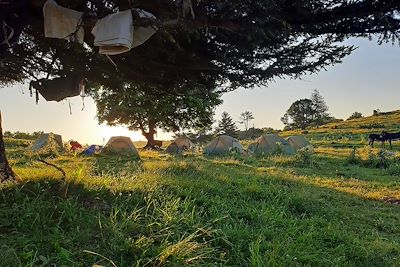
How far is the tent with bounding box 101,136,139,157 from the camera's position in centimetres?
2025

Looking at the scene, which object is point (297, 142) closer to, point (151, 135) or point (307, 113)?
point (151, 135)

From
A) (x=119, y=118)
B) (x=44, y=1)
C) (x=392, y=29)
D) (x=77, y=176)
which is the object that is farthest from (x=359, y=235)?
(x=119, y=118)

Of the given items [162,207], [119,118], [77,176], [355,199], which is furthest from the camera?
[119,118]

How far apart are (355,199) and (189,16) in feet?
20.7

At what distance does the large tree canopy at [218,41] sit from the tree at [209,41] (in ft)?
0.04

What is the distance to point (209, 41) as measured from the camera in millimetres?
6602

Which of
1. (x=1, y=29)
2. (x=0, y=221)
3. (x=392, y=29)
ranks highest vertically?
(x=1, y=29)

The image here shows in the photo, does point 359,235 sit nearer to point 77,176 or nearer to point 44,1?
point 77,176

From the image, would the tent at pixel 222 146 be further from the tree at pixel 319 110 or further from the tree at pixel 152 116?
the tree at pixel 319 110

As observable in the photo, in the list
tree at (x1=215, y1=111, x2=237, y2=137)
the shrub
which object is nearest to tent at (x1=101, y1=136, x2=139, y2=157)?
the shrub

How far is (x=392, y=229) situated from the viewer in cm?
663

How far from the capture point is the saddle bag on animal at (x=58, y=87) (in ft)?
23.1

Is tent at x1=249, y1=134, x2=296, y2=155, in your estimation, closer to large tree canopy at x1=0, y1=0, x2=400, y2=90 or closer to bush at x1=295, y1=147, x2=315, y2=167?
bush at x1=295, y1=147, x2=315, y2=167

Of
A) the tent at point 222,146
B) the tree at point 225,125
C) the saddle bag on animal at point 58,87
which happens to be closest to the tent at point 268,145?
the tent at point 222,146
